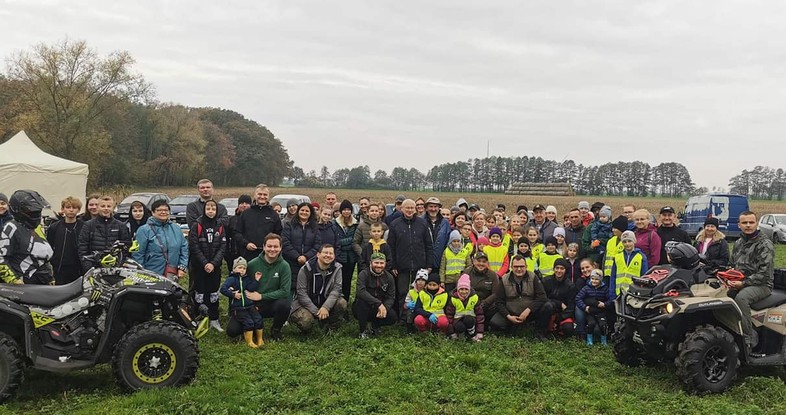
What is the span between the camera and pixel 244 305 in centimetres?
691

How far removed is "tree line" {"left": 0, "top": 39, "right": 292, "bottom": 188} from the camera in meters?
33.6

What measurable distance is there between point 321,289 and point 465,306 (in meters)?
1.99

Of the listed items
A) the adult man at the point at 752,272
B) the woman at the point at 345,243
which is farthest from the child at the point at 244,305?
the adult man at the point at 752,272

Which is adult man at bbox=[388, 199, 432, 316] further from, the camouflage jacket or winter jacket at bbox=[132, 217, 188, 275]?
the camouflage jacket

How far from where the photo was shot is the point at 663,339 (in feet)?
18.3

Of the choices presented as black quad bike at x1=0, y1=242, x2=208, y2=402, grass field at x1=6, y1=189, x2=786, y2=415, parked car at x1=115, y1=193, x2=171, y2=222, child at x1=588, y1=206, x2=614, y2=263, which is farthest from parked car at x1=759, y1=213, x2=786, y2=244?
black quad bike at x1=0, y1=242, x2=208, y2=402

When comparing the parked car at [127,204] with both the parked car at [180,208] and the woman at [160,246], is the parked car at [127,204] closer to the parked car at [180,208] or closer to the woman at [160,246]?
the parked car at [180,208]

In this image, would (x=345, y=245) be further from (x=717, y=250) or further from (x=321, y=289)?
(x=717, y=250)

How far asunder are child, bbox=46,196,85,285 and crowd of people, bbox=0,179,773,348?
0.01 m

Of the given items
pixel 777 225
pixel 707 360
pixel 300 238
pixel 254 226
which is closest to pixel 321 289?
pixel 300 238

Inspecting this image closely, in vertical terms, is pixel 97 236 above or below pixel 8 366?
above

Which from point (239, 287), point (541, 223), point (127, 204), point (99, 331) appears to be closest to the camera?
point (99, 331)

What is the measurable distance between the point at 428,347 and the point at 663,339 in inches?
106

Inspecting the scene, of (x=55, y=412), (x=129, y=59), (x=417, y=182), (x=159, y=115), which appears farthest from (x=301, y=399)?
(x=417, y=182)
